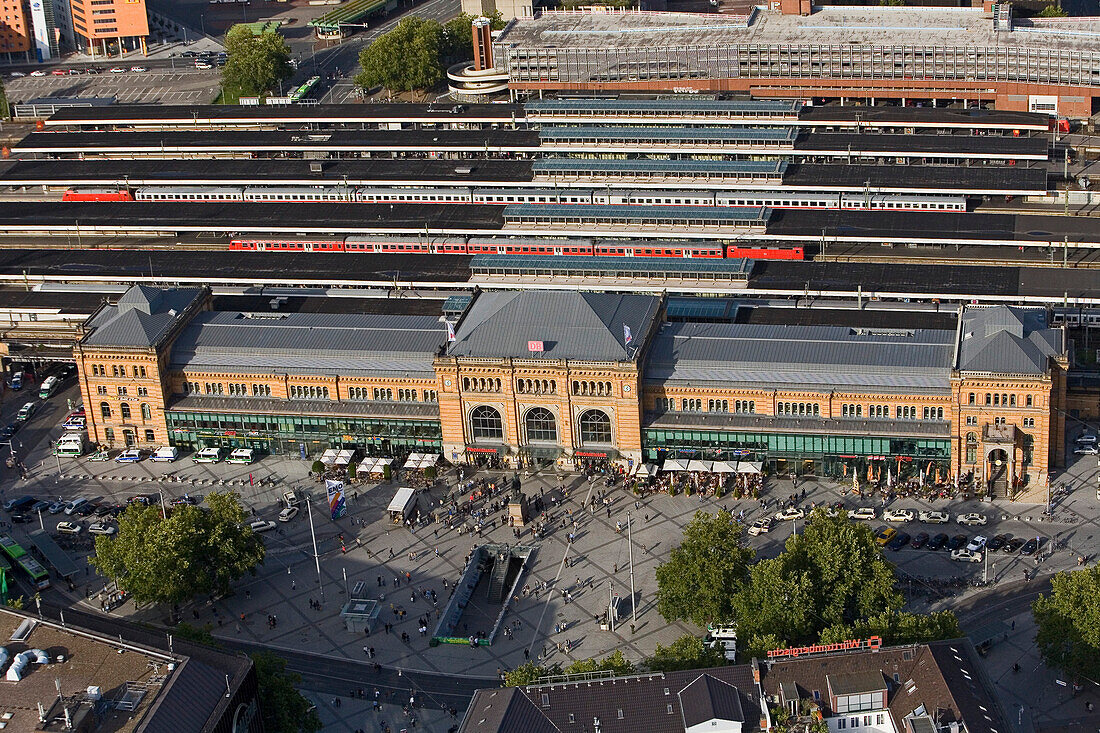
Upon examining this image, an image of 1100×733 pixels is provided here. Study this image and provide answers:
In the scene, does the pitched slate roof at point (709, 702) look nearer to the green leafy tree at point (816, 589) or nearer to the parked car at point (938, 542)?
the green leafy tree at point (816, 589)

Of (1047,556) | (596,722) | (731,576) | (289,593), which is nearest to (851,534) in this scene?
(731,576)

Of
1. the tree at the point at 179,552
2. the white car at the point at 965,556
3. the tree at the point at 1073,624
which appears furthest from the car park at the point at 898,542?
the tree at the point at 179,552

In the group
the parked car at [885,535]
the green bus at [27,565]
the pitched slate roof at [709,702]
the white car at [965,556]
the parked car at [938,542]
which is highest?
the pitched slate roof at [709,702]

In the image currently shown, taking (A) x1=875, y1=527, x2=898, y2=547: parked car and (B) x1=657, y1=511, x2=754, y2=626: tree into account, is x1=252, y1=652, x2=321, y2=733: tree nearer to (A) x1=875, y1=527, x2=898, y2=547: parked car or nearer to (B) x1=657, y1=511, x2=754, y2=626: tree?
(B) x1=657, y1=511, x2=754, y2=626: tree

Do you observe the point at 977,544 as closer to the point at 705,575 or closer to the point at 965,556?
the point at 965,556

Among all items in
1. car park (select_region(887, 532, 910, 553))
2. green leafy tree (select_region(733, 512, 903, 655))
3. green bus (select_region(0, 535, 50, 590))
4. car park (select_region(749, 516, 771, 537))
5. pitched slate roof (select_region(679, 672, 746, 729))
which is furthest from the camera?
car park (select_region(749, 516, 771, 537))

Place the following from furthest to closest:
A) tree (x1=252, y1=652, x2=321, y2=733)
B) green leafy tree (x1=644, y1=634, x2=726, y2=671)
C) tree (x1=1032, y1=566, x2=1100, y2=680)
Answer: tree (x1=1032, y1=566, x2=1100, y2=680) → green leafy tree (x1=644, y1=634, x2=726, y2=671) → tree (x1=252, y1=652, x2=321, y2=733)

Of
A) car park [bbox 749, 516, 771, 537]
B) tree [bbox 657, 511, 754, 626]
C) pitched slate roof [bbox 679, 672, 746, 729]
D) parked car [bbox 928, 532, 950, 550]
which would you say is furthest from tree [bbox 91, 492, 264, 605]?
parked car [bbox 928, 532, 950, 550]
